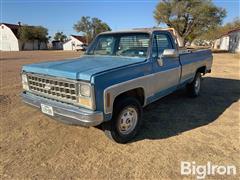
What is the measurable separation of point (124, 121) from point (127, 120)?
71mm

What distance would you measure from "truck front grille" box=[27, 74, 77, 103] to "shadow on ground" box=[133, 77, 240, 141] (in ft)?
5.13

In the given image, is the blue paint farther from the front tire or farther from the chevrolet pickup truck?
the front tire

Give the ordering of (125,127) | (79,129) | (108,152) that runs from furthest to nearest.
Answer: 1. (79,129)
2. (125,127)
3. (108,152)

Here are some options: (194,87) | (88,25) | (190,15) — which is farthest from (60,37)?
(194,87)

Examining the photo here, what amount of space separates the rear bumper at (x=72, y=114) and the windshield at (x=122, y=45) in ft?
5.75

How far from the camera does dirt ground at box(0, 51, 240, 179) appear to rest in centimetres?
315

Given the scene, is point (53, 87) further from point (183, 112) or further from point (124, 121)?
point (183, 112)

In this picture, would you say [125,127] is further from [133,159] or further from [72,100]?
[72,100]

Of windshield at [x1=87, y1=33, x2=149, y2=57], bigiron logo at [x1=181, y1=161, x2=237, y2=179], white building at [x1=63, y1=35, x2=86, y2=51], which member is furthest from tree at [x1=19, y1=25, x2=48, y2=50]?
bigiron logo at [x1=181, y1=161, x2=237, y2=179]

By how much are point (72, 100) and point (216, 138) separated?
2.77 meters

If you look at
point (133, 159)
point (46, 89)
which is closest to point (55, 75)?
point (46, 89)

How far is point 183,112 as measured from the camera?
5547 mm

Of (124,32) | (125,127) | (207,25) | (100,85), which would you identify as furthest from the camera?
(207,25)

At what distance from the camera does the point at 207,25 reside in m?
32.8
